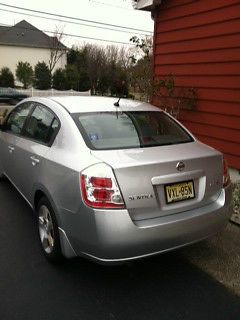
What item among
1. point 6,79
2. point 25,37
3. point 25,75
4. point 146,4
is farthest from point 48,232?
point 25,37

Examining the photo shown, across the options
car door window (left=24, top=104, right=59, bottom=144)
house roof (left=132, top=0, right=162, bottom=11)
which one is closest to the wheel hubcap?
car door window (left=24, top=104, right=59, bottom=144)

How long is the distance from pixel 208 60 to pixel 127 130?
3.28 m

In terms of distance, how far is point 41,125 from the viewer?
Result: 4109 millimetres

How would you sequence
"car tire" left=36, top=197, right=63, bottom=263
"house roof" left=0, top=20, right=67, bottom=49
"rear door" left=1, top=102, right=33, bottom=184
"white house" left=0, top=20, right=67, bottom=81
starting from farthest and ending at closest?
1. "white house" left=0, top=20, right=67, bottom=81
2. "house roof" left=0, top=20, right=67, bottom=49
3. "rear door" left=1, top=102, right=33, bottom=184
4. "car tire" left=36, top=197, right=63, bottom=263

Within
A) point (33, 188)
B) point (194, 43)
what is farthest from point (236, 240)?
point (194, 43)

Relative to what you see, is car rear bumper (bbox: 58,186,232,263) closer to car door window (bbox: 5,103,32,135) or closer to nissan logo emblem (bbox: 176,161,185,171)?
nissan logo emblem (bbox: 176,161,185,171)

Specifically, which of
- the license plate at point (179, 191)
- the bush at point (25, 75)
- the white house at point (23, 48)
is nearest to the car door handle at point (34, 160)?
the license plate at point (179, 191)

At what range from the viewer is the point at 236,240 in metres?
4.22

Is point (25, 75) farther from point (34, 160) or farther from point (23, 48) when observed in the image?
point (34, 160)

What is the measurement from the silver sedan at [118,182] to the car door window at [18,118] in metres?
0.59

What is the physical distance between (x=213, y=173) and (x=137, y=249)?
100 centimetres

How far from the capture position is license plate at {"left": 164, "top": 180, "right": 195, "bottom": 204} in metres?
3.14

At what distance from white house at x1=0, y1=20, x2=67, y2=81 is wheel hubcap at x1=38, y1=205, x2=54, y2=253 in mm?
51990

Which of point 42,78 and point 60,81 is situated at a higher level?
point 42,78
